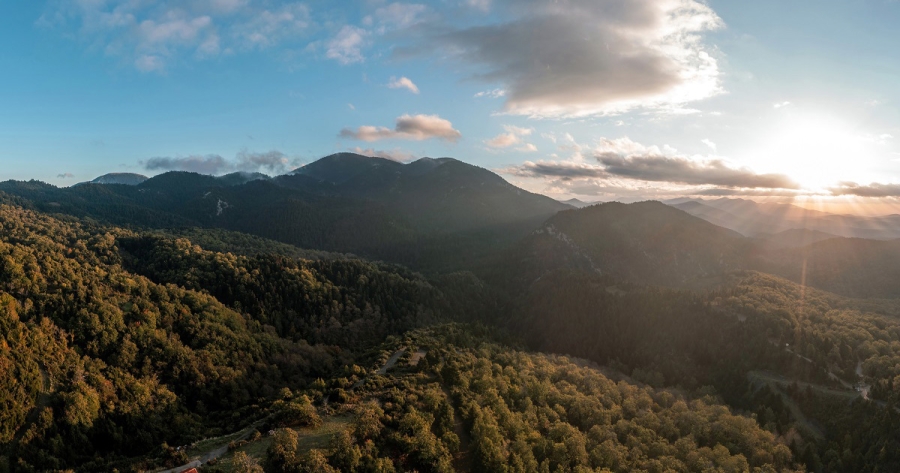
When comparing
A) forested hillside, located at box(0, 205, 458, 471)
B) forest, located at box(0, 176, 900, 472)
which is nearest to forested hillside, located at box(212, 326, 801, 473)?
forest, located at box(0, 176, 900, 472)

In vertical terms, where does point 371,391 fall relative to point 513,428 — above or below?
above

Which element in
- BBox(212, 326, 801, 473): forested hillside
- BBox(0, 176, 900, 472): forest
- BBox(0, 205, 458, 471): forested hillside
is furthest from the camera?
BBox(0, 205, 458, 471): forested hillside

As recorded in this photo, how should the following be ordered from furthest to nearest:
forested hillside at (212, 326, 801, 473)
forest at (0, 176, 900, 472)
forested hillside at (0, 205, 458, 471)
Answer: forested hillside at (0, 205, 458, 471) → forest at (0, 176, 900, 472) → forested hillside at (212, 326, 801, 473)

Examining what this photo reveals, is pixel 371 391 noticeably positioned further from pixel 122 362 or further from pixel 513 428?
pixel 122 362

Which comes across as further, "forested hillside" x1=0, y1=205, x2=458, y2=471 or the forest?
"forested hillside" x1=0, y1=205, x2=458, y2=471

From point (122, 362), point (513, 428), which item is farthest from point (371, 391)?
point (122, 362)

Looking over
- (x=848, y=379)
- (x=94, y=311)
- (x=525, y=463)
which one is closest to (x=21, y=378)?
(x=94, y=311)

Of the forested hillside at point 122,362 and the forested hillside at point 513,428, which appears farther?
the forested hillside at point 122,362

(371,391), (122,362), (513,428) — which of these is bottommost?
(513,428)

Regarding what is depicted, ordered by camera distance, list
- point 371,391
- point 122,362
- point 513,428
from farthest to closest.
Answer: point 122,362 → point 371,391 → point 513,428

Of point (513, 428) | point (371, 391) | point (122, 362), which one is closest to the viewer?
point (513, 428)

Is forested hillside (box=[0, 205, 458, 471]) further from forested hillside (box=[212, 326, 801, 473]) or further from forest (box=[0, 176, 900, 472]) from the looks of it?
forested hillside (box=[212, 326, 801, 473])

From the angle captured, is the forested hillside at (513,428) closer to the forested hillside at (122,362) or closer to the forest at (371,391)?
the forest at (371,391)

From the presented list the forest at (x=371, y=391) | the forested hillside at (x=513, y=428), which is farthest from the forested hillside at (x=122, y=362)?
the forested hillside at (x=513, y=428)
